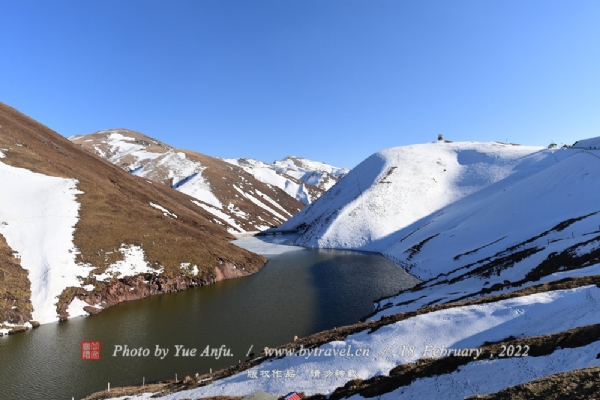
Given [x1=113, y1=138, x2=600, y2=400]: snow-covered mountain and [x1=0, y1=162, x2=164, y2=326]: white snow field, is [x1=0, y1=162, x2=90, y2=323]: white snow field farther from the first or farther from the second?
[x1=113, y1=138, x2=600, y2=400]: snow-covered mountain

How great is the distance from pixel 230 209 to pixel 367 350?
15928cm

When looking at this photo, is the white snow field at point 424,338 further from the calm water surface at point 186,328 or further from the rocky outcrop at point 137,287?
the rocky outcrop at point 137,287

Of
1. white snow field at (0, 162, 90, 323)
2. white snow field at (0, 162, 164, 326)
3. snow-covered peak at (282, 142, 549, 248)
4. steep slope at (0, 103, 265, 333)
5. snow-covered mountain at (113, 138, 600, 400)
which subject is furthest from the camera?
snow-covered peak at (282, 142, 549, 248)

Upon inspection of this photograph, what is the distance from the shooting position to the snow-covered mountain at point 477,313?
13539mm

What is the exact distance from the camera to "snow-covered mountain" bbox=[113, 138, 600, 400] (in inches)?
533

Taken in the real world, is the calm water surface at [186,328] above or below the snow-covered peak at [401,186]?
below

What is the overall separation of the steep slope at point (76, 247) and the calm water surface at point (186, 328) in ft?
11.7

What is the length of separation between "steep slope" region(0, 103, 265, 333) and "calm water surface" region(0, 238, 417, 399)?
3579 mm

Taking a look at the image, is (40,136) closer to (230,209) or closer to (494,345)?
(230,209)

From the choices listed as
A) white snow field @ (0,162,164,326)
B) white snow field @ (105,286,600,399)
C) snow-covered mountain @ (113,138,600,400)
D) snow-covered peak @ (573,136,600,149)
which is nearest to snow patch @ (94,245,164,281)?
white snow field @ (0,162,164,326)

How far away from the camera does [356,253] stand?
90.4 meters

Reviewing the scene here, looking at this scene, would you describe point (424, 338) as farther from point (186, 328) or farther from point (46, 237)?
point (46, 237)

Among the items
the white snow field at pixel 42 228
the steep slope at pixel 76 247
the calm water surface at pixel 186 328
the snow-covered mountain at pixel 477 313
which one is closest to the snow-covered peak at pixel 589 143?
the snow-covered mountain at pixel 477 313

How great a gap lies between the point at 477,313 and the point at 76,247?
5856 cm
